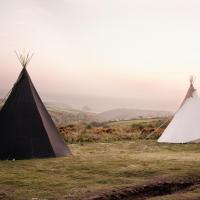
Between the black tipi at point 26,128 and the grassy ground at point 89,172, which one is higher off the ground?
the black tipi at point 26,128

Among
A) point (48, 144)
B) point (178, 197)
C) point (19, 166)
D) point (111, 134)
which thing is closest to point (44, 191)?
point (178, 197)

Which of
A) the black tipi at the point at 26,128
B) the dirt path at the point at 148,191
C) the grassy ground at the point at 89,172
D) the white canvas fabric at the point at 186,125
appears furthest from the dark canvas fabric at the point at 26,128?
the white canvas fabric at the point at 186,125

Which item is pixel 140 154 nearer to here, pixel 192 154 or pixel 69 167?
pixel 192 154

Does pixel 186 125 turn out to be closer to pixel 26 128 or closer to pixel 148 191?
pixel 26 128

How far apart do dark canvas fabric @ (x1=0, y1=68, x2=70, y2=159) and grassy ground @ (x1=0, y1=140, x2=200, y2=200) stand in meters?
0.91

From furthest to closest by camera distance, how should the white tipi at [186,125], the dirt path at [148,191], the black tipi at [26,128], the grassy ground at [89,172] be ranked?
the white tipi at [186,125], the black tipi at [26,128], the grassy ground at [89,172], the dirt path at [148,191]

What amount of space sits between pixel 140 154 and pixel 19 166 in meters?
7.20

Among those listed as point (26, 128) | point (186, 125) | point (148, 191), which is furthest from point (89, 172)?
point (186, 125)

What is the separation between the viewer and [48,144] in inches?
790

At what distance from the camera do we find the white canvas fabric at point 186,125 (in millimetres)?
27569

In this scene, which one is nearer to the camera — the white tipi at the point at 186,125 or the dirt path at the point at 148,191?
the dirt path at the point at 148,191

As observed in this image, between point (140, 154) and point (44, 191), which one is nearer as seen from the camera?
point (44, 191)

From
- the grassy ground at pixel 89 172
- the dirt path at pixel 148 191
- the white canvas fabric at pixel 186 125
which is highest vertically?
the white canvas fabric at pixel 186 125

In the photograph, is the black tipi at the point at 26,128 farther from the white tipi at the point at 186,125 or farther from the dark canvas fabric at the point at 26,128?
the white tipi at the point at 186,125
